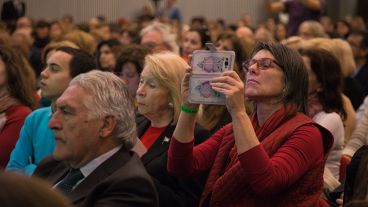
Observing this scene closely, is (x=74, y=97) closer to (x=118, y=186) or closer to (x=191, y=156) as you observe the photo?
(x=118, y=186)

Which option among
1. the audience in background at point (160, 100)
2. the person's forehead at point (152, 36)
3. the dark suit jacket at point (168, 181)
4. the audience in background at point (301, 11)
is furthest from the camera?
the audience in background at point (301, 11)

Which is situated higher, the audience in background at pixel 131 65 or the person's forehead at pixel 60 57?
the person's forehead at pixel 60 57

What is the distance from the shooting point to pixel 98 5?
20109mm

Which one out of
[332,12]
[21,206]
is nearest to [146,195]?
[21,206]

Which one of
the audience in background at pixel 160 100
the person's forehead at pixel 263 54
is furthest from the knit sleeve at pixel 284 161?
the audience in background at pixel 160 100

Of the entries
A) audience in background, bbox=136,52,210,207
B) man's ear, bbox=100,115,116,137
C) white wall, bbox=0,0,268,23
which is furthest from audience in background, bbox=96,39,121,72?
white wall, bbox=0,0,268,23

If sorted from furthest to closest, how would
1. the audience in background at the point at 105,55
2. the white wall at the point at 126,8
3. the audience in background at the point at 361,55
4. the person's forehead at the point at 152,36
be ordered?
the white wall at the point at 126,8
the audience in background at the point at 361,55
the person's forehead at the point at 152,36
the audience in background at the point at 105,55

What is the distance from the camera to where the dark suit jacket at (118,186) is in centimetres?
283

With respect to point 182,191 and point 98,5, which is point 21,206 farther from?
point 98,5

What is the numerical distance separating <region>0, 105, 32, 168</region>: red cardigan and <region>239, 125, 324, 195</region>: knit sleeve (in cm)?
203

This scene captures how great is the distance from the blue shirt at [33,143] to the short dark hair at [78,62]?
561mm

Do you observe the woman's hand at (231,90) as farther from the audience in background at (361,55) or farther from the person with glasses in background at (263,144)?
the audience in background at (361,55)

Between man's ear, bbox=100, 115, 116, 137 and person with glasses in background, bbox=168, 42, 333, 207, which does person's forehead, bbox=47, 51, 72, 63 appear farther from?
man's ear, bbox=100, 115, 116, 137

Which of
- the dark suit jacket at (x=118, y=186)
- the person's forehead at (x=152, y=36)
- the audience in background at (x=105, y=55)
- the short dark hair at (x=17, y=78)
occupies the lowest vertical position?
the audience in background at (x=105, y=55)
